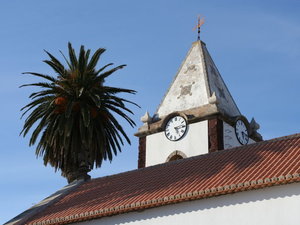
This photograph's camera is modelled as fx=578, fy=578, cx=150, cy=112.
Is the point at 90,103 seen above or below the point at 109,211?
above

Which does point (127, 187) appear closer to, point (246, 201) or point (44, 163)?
point (246, 201)

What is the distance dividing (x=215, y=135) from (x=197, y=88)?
4149mm

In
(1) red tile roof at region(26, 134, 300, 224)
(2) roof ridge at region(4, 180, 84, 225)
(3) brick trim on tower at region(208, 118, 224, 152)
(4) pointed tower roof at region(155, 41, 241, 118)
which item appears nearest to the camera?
(1) red tile roof at region(26, 134, 300, 224)

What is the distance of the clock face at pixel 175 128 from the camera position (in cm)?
3359

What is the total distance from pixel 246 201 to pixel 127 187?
730 centimetres

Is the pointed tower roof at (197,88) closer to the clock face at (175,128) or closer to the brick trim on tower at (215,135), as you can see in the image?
the clock face at (175,128)

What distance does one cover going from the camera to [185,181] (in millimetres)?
22938

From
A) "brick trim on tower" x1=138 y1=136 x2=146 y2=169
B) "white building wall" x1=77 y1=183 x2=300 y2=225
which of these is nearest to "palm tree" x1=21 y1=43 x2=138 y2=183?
"brick trim on tower" x1=138 y1=136 x2=146 y2=169

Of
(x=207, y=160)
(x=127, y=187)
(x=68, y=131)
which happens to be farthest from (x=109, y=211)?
(x=68, y=131)

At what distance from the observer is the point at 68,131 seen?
110 feet

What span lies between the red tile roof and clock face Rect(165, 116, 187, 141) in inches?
237

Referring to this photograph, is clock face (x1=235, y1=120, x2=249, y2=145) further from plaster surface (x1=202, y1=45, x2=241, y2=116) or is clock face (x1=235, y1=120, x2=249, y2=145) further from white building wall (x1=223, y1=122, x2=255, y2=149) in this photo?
plaster surface (x1=202, y1=45, x2=241, y2=116)

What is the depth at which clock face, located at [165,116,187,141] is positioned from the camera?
33.6 metres

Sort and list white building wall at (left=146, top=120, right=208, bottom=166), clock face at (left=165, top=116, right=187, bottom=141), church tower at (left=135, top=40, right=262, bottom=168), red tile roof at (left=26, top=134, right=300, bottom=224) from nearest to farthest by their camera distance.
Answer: red tile roof at (left=26, top=134, right=300, bottom=224), white building wall at (left=146, top=120, right=208, bottom=166), church tower at (left=135, top=40, right=262, bottom=168), clock face at (left=165, top=116, right=187, bottom=141)
